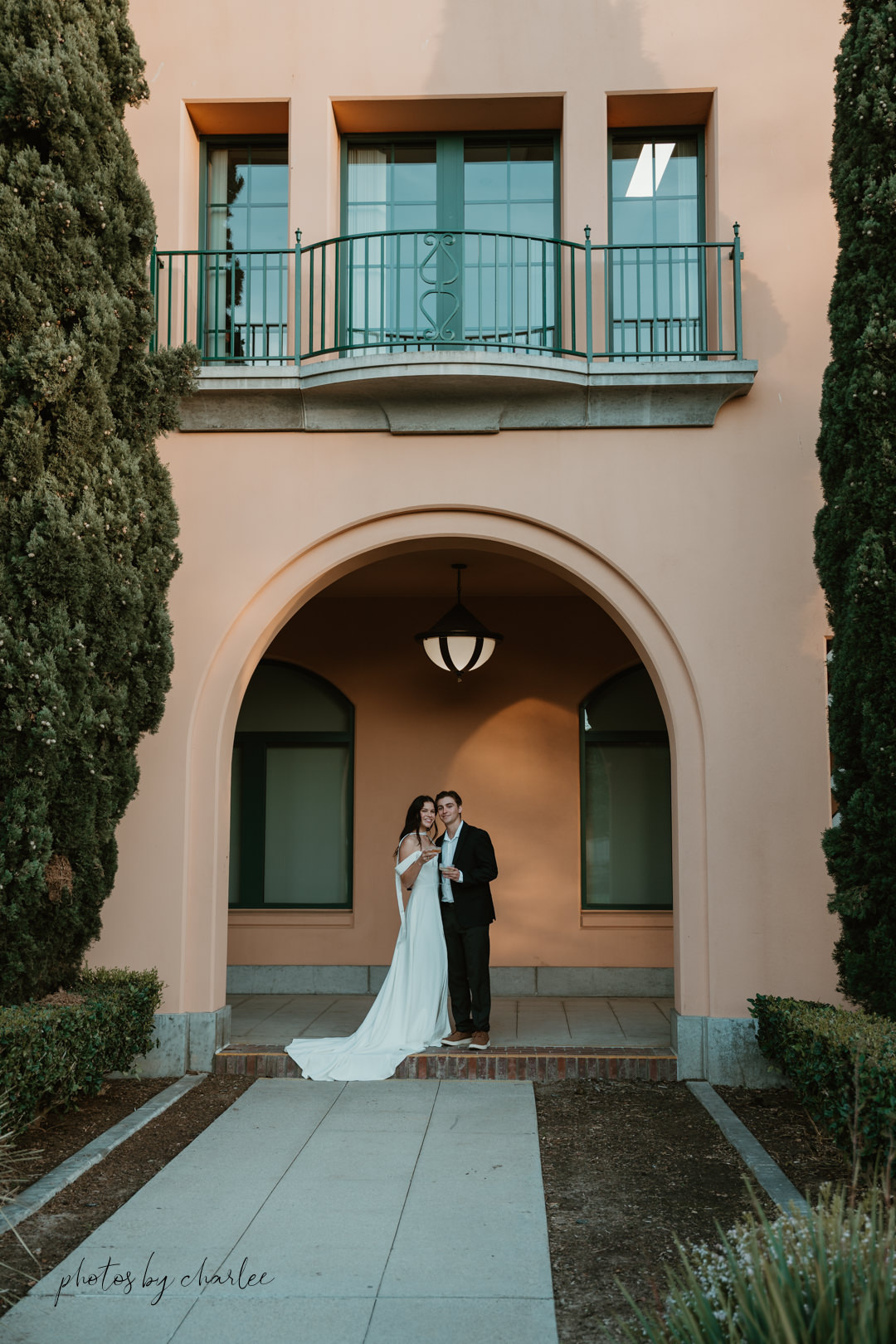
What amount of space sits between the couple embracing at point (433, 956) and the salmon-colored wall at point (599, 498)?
1.22 m

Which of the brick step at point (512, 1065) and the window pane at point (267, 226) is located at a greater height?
the window pane at point (267, 226)

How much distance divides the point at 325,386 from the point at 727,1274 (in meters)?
6.01

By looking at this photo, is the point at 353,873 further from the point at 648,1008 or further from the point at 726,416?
the point at 726,416

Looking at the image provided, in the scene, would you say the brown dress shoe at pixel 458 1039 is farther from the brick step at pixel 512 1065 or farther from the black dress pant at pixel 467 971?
the brick step at pixel 512 1065

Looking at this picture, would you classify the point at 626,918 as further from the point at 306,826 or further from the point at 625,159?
the point at 625,159

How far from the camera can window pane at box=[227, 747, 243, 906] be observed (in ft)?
34.4

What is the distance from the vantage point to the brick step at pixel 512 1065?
289 inches

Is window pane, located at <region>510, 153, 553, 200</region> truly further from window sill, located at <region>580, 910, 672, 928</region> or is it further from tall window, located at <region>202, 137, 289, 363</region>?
window sill, located at <region>580, 910, 672, 928</region>

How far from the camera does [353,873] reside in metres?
10.4

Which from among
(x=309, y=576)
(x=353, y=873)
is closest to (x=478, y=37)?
(x=309, y=576)

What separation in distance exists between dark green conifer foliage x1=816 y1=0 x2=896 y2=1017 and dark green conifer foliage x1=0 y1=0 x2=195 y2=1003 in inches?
171

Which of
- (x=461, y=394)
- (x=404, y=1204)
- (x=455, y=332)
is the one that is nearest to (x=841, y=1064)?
(x=404, y=1204)

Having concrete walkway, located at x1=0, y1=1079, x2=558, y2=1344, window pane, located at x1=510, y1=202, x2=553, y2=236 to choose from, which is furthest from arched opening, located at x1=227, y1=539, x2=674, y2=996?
concrete walkway, located at x1=0, y1=1079, x2=558, y2=1344

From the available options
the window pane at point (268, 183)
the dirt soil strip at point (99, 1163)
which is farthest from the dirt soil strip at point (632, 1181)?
the window pane at point (268, 183)
